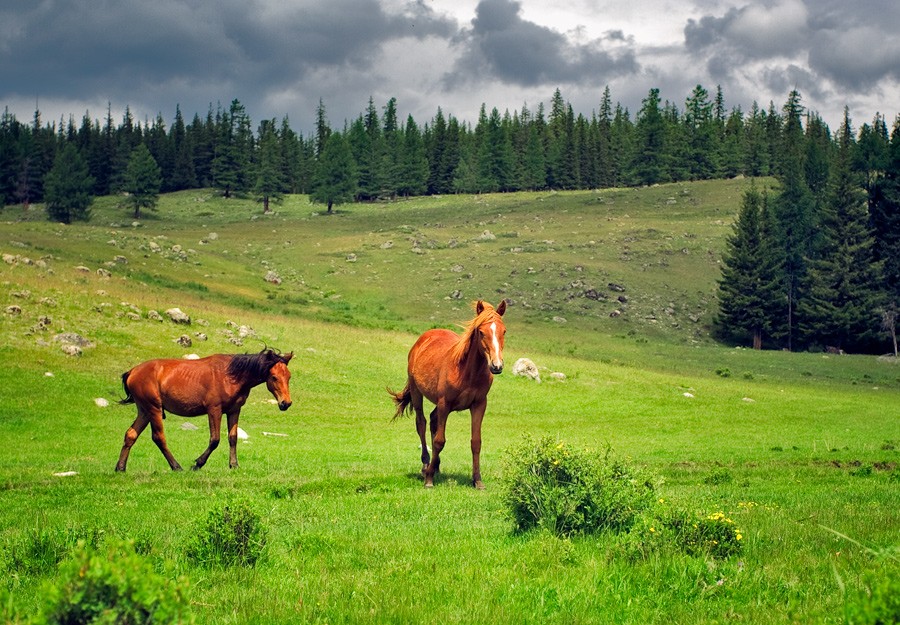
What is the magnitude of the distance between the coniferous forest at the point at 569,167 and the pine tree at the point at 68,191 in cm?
22

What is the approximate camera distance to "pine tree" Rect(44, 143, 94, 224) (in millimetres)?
108688

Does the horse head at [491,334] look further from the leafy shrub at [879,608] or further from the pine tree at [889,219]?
the pine tree at [889,219]

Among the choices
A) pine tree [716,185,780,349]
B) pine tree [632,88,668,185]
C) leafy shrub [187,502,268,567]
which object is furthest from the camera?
pine tree [632,88,668,185]

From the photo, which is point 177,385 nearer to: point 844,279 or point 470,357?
point 470,357

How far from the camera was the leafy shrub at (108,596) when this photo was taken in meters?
4.01

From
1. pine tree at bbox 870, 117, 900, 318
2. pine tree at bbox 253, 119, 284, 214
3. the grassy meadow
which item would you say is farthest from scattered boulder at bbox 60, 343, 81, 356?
pine tree at bbox 253, 119, 284, 214

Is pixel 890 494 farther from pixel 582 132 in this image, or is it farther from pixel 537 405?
pixel 582 132

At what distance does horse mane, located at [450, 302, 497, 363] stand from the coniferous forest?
2481 inches

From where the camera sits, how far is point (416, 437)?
2683cm

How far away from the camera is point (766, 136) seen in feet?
519

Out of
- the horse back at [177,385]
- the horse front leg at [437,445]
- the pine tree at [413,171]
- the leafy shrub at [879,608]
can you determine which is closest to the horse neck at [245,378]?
the horse back at [177,385]

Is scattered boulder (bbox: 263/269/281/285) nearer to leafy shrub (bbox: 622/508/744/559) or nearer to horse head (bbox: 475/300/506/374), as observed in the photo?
horse head (bbox: 475/300/506/374)

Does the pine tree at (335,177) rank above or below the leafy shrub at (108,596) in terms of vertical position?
above

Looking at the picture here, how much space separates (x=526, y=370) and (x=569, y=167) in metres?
123
